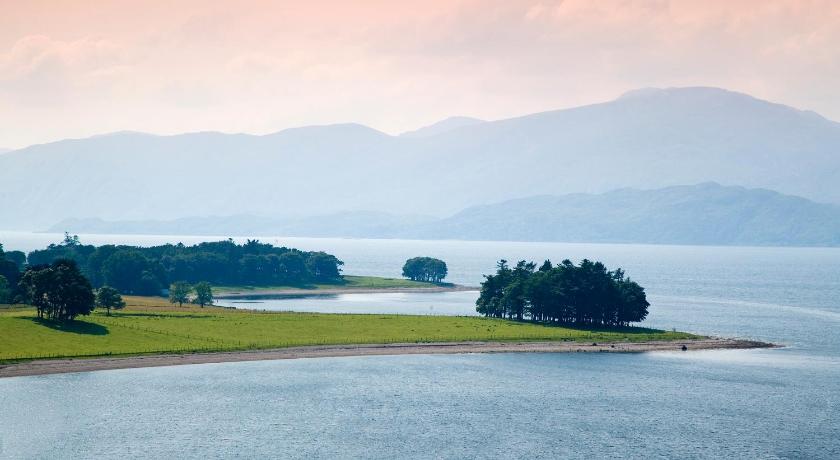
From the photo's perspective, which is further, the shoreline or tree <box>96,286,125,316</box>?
tree <box>96,286,125,316</box>

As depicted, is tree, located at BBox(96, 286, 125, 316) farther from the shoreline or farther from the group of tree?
the shoreline

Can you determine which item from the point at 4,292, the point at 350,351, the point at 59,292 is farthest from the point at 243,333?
the point at 4,292

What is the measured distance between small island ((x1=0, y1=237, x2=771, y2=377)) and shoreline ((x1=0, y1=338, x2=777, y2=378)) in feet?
0.60

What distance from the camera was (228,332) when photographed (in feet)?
536

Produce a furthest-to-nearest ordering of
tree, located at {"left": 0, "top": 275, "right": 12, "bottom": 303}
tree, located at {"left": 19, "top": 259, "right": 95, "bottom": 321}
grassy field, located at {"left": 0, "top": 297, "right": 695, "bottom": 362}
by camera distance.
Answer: tree, located at {"left": 0, "top": 275, "right": 12, "bottom": 303} → tree, located at {"left": 19, "top": 259, "right": 95, "bottom": 321} → grassy field, located at {"left": 0, "top": 297, "right": 695, "bottom": 362}

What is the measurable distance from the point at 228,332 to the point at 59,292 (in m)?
30.3

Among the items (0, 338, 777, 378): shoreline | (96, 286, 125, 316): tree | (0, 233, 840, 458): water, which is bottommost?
(0, 233, 840, 458): water

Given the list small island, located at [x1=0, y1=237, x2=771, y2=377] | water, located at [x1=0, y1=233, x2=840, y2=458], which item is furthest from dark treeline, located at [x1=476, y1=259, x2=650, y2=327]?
water, located at [x1=0, y1=233, x2=840, y2=458]

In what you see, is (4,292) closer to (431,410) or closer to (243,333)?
(243,333)

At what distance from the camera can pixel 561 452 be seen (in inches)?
3580

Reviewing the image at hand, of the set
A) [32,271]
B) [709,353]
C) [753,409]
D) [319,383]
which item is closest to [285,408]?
[319,383]

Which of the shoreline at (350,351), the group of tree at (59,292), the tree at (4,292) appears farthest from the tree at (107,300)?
the shoreline at (350,351)

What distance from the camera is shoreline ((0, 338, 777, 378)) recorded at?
414 ft

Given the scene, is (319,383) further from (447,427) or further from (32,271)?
(32,271)
